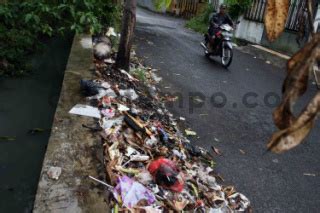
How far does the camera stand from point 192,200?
343cm

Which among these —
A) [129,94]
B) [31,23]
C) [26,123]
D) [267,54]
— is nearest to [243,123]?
[129,94]

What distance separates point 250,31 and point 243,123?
27.5 feet

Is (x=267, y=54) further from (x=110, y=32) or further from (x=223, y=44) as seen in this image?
(x=110, y=32)

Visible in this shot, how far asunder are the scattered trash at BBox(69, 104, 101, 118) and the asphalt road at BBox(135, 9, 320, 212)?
4.75 feet

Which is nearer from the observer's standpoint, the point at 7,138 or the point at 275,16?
the point at 275,16

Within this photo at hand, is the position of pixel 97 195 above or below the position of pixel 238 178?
above

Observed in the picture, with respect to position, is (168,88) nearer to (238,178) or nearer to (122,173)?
(238,178)

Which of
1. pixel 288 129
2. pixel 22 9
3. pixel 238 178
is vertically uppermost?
pixel 288 129

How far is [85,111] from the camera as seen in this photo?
13.4 feet

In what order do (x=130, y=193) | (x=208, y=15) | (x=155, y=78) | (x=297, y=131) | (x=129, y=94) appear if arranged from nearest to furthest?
(x=297, y=131) < (x=130, y=193) < (x=129, y=94) < (x=155, y=78) < (x=208, y=15)

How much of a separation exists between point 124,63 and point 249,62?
547 centimetres

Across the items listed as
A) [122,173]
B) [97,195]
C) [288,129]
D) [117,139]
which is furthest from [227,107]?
[288,129]

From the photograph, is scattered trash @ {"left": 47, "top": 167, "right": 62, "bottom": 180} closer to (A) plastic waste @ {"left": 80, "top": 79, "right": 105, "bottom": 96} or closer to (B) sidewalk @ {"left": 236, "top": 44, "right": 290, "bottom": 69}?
(A) plastic waste @ {"left": 80, "top": 79, "right": 105, "bottom": 96}

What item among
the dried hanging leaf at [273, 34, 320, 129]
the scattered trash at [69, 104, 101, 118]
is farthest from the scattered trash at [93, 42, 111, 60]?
the dried hanging leaf at [273, 34, 320, 129]
